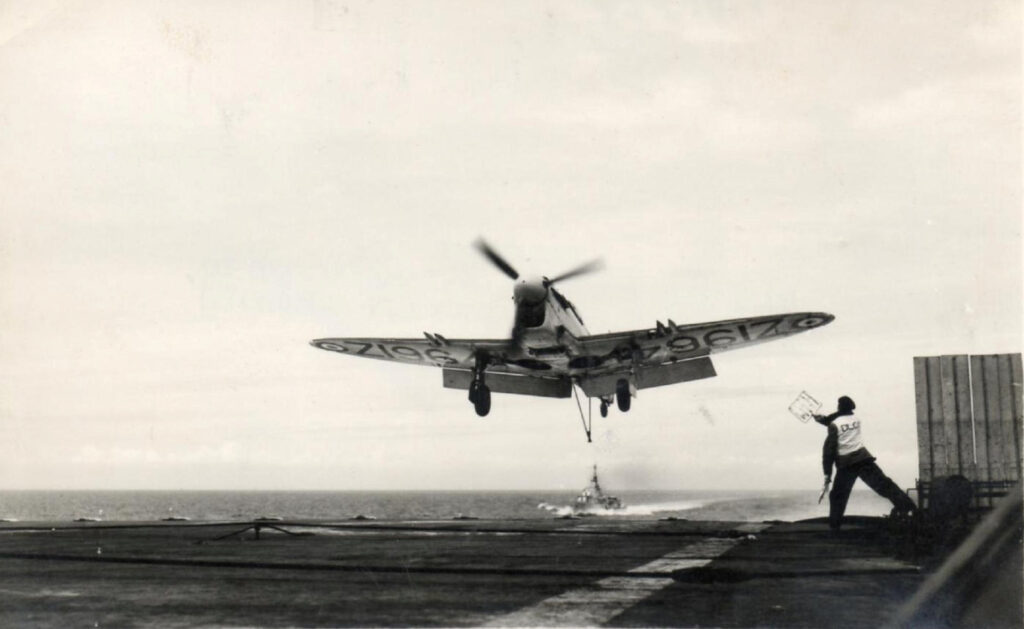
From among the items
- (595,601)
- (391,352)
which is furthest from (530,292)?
(595,601)

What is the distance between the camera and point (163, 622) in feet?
24.1

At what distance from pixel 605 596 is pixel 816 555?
521 centimetres

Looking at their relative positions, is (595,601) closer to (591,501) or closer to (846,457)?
(846,457)

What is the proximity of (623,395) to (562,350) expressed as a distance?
138 inches

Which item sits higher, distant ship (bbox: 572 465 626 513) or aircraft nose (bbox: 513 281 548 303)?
aircraft nose (bbox: 513 281 548 303)

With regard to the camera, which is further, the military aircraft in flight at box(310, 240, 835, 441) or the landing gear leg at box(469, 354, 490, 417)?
the landing gear leg at box(469, 354, 490, 417)

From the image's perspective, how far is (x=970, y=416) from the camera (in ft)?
64.5

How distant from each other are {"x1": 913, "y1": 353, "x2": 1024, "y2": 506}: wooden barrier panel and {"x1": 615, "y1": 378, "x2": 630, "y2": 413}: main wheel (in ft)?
32.5

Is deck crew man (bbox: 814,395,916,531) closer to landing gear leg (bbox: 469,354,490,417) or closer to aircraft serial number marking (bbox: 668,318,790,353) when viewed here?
aircraft serial number marking (bbox: 668,318,790,353)

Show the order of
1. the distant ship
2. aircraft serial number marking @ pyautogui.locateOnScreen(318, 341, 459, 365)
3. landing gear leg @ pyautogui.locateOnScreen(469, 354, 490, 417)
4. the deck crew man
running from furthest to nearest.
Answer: the distant ship < aircraft serial number marking @ pyautogui.locateOnScreen(318, 341, 459, 365) < landing gear leg @ pyautogui.locateOnScreen(469, 354, 490, 417) < the deck crew man

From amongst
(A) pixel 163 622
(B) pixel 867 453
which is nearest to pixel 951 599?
(A) pixel 163 622

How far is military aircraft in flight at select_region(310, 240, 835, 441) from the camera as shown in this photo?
25.2 meters

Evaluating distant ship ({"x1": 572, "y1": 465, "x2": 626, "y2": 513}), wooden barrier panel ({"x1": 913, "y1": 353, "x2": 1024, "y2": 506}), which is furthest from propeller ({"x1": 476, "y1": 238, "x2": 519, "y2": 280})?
distant ship ({"x1": 572, "y1": 465, "x2": 626, "y2": 513})

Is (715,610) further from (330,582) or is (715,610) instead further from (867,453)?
(867,453)
